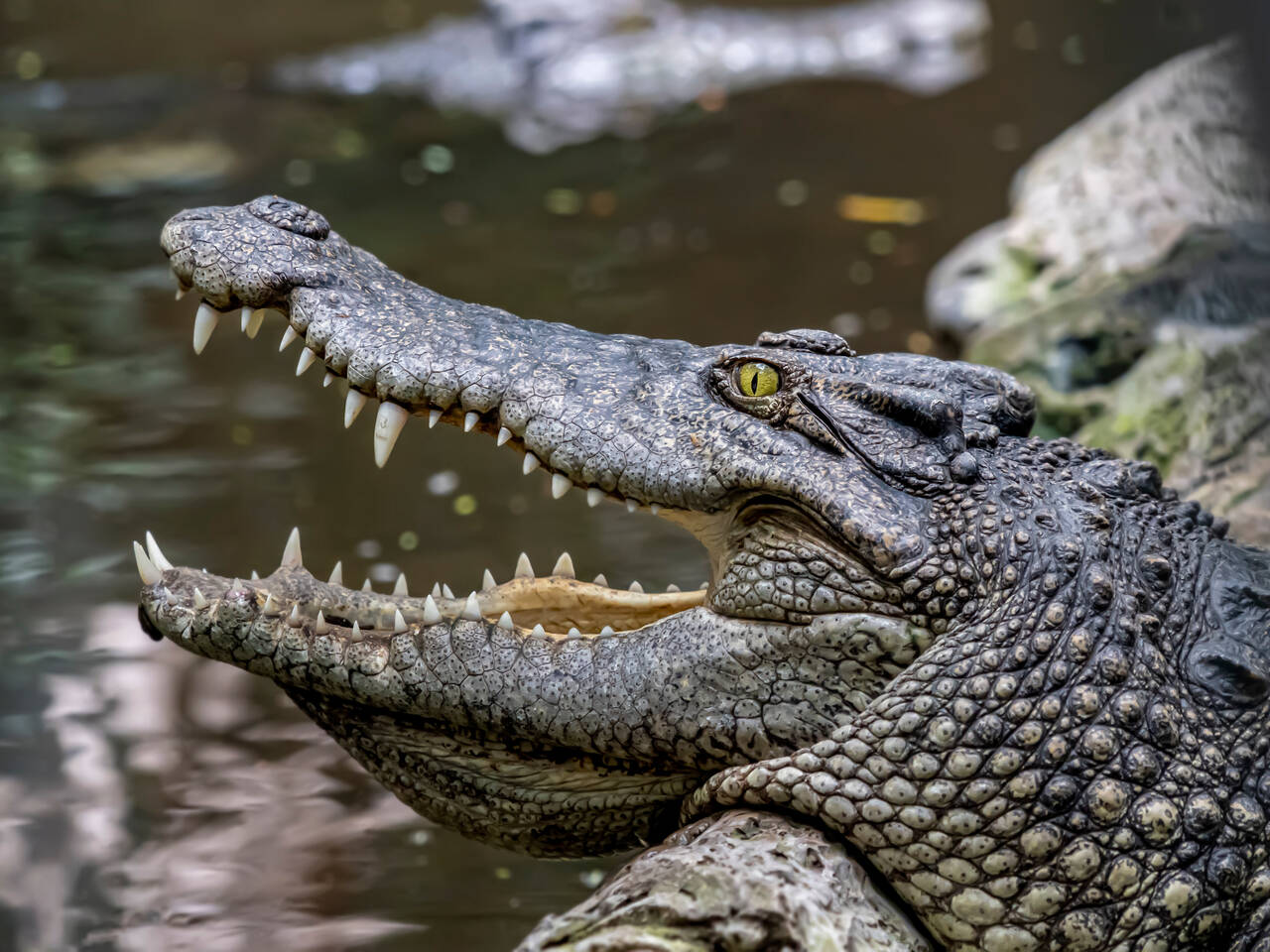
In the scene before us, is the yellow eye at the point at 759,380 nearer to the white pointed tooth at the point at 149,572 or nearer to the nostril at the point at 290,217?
the nostril at the point at 290,217

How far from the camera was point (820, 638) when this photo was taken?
2.70 metres

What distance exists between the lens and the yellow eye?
292 cm

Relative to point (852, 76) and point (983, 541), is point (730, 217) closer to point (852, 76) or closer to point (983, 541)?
point (852, 76)

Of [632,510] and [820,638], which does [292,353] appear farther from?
[820,638]

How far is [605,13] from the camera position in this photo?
38.3 ft

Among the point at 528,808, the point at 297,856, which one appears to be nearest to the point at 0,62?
the point at 297,856

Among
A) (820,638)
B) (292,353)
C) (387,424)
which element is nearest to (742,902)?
(820,638)

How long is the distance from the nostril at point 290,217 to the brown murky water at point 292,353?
6.11 feet

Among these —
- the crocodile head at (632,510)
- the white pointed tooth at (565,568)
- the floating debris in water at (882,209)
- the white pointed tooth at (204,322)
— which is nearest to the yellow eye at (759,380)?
the crocodile head at (632,510)

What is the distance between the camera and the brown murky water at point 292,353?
394 centimetres

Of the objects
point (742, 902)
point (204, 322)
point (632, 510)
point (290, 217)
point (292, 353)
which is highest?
point (290, 217)

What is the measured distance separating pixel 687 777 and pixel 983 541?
2.65 ft

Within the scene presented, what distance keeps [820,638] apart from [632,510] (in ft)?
1.60

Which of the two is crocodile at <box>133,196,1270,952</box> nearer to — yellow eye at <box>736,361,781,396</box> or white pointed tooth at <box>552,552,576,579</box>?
yellow eye at <box>736,361,781,396</box>
